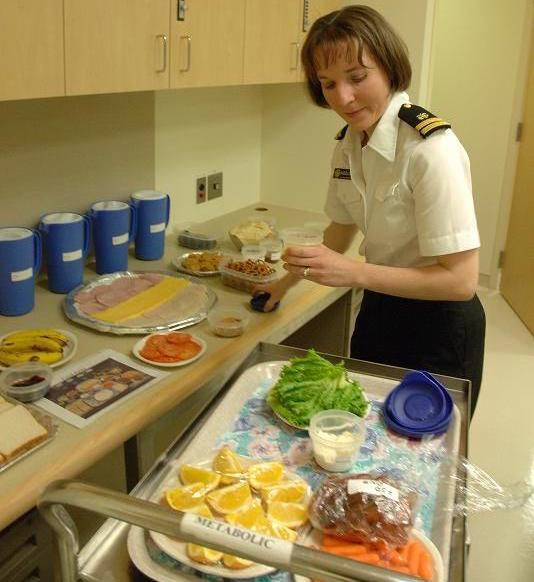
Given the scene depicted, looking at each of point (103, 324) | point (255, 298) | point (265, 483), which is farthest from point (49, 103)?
point (265, 483)

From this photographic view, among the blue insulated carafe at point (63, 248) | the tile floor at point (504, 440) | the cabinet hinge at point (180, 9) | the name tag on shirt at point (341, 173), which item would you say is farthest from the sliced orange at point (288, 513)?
the cabinet hinge at point (180, 9)

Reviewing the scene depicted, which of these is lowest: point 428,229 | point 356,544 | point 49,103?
point 356,544

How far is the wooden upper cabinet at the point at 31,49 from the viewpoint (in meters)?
Result: 1.27

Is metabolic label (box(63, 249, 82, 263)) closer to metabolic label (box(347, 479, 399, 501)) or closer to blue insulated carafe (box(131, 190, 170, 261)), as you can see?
blue insulated carafe (box(131, 190, 170, 261))

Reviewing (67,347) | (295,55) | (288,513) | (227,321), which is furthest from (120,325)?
(295,55)

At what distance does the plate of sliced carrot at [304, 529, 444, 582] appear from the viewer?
2.87 feet

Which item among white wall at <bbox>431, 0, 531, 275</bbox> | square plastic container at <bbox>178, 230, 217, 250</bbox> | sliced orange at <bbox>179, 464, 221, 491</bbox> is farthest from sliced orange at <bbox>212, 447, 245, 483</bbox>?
white wall at <bbox>431, 0, 531, 275</bbox>

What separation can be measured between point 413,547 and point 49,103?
1503 millimetres

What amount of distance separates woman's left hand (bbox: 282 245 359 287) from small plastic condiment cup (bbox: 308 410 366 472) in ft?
1.17

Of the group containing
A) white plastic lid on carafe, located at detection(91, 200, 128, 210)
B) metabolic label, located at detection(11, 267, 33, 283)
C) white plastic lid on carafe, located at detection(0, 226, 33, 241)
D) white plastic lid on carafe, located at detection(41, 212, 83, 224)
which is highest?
white plastic lid on carafe, located at detection(91, 200, 128, 210)

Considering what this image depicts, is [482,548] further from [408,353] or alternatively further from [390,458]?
[390,458]

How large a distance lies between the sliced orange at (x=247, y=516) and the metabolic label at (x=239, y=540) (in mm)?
246

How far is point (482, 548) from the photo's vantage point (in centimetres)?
215

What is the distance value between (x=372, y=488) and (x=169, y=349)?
0.68m
